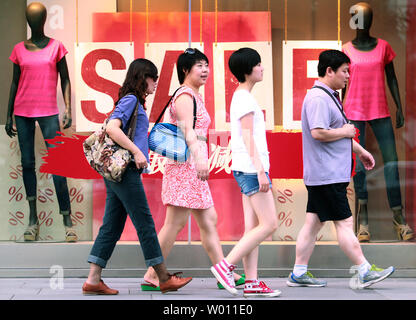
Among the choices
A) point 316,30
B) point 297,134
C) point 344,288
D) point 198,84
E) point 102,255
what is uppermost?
point 316,30

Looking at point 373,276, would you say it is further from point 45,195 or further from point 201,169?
point 45,195

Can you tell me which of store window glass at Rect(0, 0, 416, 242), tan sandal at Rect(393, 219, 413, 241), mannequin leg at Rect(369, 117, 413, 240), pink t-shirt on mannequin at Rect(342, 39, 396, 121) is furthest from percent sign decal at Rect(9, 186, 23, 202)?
tan sandal at Rect(393, 219, 413, 241)

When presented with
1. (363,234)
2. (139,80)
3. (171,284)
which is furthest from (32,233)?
(363,234)

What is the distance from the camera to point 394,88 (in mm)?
7559

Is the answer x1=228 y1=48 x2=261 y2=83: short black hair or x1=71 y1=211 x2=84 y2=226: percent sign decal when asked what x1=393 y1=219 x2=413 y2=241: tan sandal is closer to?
x1=228 y1=48 x2=261 y2=83: short black hair

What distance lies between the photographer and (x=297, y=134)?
24.7 feet

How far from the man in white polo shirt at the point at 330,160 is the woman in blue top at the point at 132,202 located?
1.26 m

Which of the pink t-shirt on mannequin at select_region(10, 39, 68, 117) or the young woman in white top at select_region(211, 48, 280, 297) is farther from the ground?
the pink t-shirt on mannequin at select_region(10, 39, 68, 117)

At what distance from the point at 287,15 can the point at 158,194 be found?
2.06m

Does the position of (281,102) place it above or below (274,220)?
above

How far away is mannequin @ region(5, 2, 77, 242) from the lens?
293 inches

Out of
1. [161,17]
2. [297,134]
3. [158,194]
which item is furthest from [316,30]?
[158,194]

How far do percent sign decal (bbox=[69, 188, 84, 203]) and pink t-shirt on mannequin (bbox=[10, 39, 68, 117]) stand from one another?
74 centimetres

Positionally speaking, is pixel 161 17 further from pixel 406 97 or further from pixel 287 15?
pixel 406 97
